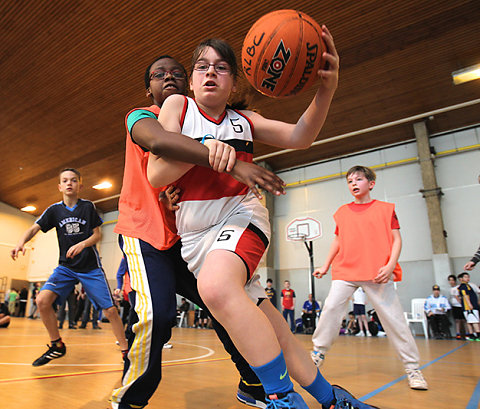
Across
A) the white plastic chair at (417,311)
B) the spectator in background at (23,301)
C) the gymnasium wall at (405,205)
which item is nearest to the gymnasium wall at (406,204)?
the gymnasium wall at (405,205)

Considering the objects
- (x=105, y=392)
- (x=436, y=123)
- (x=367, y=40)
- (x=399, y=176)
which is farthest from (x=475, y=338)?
(x=105, y=392)

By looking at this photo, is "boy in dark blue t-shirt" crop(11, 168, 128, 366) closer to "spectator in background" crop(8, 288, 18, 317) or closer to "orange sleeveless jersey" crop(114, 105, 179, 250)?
"orange sleeveless jersey" crop(114, 105, 179, 250)

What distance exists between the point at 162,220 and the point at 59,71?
31.7 feet

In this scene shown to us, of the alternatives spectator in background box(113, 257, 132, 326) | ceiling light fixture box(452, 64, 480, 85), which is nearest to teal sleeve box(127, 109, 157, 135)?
spectator in background box(113, 257, 132, 326)

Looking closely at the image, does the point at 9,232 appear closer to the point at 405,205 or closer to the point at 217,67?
the point at 405,205

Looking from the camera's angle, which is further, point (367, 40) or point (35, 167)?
point (35, 167)

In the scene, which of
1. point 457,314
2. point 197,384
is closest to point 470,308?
point 457,314

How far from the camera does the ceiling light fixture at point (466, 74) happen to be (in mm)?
8133

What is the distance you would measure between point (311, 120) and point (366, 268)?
5.25 feet

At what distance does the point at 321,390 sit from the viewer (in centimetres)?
130

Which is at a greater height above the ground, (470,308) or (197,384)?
(197,384)

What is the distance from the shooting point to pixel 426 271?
1025 centimetres

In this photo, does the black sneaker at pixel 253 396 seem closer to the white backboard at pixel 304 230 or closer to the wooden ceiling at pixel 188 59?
the wooden ceiling at pixel 188 59

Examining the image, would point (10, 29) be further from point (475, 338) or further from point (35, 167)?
point (475, 338)
